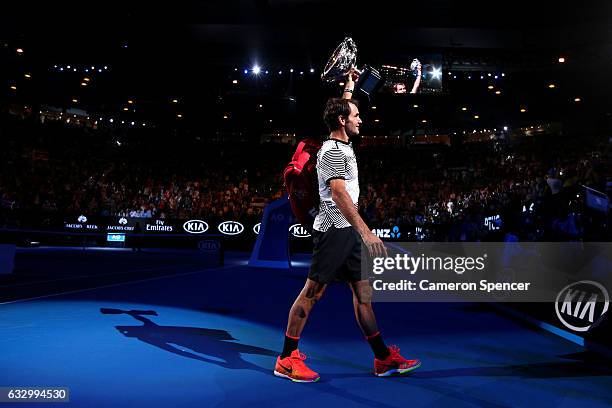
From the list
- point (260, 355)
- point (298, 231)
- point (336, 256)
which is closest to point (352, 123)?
point (336, 256)

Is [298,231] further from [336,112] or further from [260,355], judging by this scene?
[336,112]

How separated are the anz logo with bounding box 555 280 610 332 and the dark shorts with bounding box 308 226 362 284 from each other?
2545mm

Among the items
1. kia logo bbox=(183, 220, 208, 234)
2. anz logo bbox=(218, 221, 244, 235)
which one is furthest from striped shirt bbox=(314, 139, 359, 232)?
kia logo bbox=(183, 220, 208, 234)

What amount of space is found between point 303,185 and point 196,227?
54.3 ft

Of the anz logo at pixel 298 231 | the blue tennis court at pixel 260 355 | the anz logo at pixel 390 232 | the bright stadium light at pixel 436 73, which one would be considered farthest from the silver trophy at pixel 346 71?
the bright stadium light at pixel 436 73

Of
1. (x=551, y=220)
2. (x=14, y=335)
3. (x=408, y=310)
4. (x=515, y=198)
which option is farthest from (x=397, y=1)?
(x=14, y=335)

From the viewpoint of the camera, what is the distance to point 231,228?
21.1 metres

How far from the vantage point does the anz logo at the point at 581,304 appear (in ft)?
15.2

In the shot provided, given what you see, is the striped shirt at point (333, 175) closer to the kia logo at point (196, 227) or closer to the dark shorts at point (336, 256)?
the dark shorts at point (336, 256)

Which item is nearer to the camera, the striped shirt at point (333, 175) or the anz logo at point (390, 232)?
the striped shirt at point (333, 175)

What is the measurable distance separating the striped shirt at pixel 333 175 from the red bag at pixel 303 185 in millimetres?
967

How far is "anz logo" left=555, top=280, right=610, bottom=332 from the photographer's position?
4.64 meters

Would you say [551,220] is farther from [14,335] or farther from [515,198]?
→ [14,335]

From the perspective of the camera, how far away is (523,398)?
3191mm
